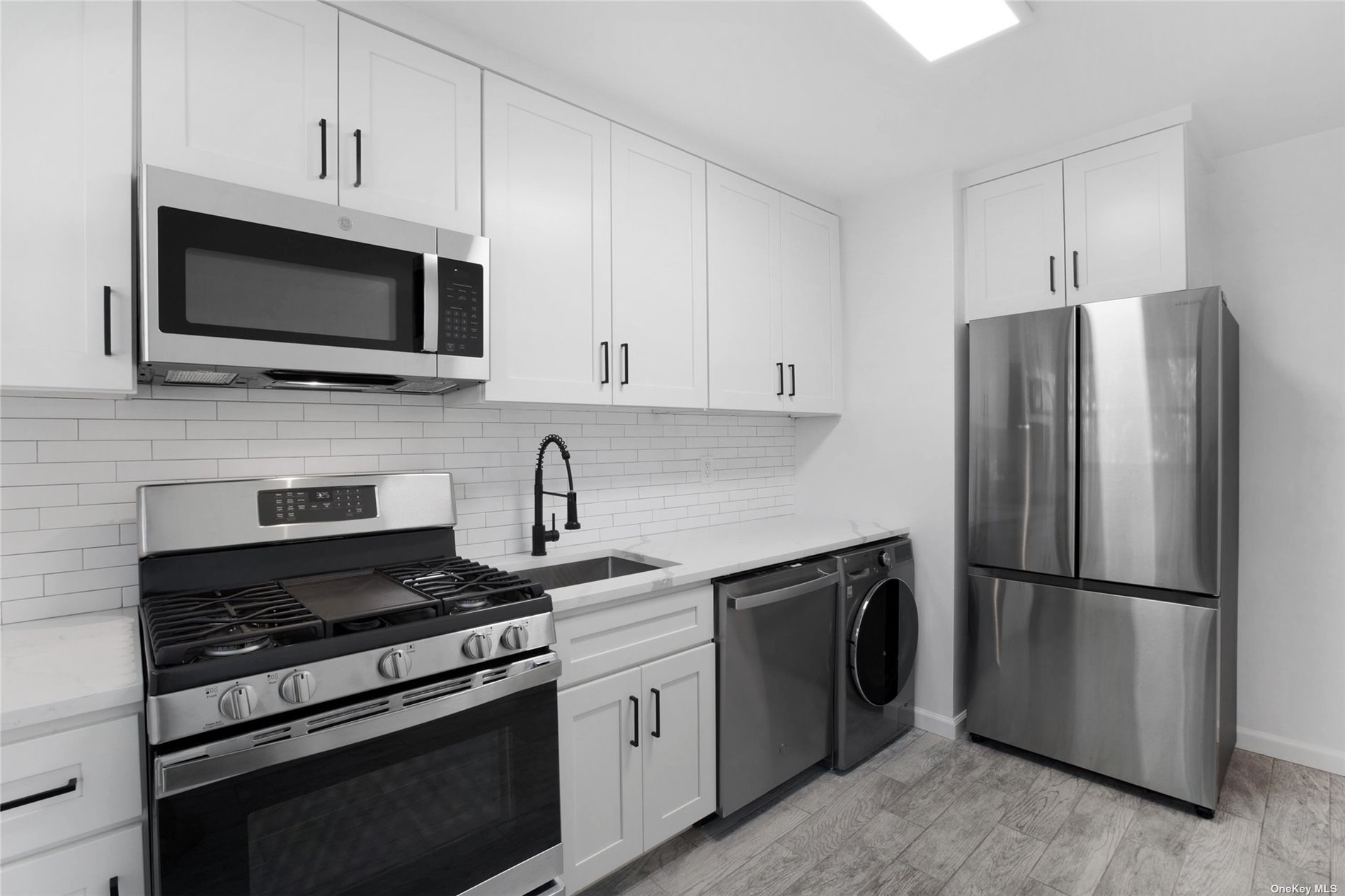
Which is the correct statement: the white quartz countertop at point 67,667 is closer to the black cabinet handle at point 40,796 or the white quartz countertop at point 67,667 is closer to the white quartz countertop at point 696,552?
the black cabinet handle at point 40,796

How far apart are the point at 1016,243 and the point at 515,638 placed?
2.63 meters

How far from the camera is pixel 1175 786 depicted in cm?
237

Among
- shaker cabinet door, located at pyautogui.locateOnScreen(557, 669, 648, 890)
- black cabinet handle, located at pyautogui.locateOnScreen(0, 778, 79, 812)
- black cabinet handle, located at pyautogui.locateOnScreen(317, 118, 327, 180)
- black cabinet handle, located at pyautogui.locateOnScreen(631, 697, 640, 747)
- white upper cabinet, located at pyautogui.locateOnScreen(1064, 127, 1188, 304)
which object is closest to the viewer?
black cabinet handle, located at pyautogui.locateOnScreen(0, 778, 79, 812)

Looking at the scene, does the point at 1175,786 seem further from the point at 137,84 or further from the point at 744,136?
the point at 137,84

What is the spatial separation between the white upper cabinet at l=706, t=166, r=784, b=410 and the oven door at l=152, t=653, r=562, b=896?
1512mm

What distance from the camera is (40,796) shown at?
1.11 meters

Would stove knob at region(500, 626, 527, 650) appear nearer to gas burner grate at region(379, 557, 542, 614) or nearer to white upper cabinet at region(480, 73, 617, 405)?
gas burner grate at region(379, 557, 542, 614)

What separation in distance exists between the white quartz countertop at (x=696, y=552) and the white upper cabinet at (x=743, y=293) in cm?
57

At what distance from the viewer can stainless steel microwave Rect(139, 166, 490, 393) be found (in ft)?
4.77

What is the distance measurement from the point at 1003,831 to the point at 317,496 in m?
2.43

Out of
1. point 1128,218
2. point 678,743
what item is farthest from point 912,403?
point 678,743

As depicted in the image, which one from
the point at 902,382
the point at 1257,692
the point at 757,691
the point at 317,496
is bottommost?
the point at 1257,692

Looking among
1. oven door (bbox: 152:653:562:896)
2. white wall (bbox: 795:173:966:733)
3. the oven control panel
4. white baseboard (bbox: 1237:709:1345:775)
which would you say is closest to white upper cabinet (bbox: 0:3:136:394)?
the oven control panel

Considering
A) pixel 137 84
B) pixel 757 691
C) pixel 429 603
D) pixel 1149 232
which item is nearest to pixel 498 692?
pixel 429 603
